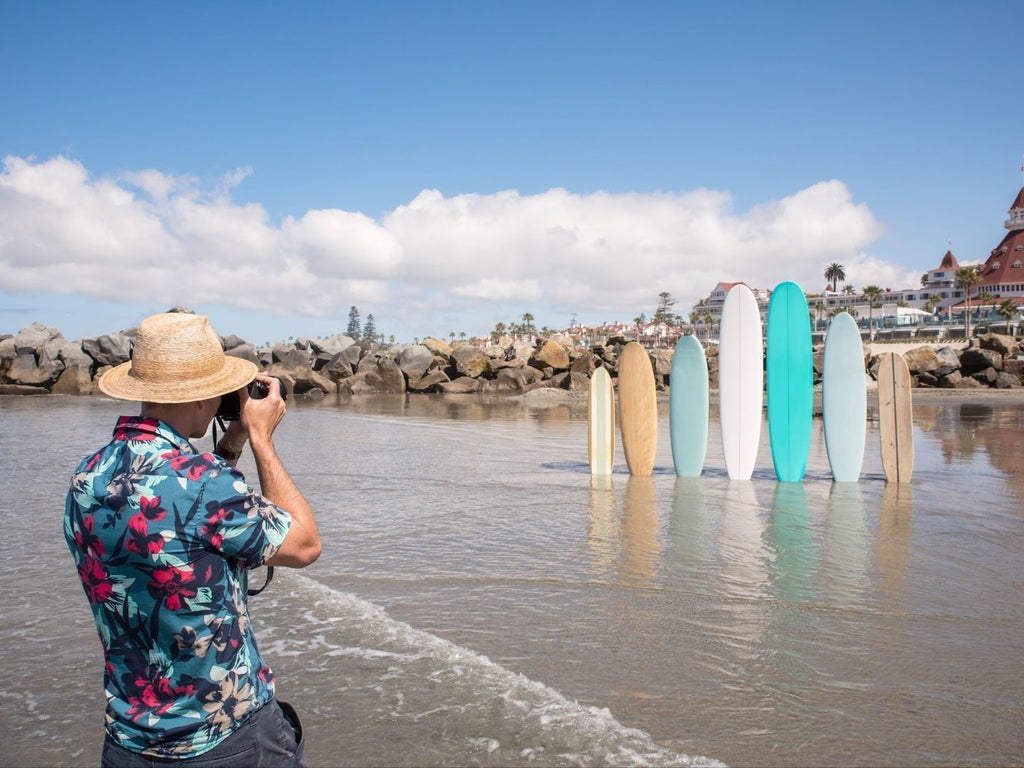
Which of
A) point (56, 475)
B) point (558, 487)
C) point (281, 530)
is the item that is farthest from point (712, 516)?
point (56, 475)

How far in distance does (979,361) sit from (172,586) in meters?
39.0

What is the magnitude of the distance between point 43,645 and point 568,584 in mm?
2856

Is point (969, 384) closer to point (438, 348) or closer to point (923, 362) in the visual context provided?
point (923, 362)

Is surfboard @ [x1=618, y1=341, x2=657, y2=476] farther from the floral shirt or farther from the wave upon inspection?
the floral shirt

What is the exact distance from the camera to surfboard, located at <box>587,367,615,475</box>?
9711 mm

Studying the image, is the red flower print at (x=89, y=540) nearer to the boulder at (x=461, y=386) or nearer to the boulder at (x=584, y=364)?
the boulder at (x=461, y=386)

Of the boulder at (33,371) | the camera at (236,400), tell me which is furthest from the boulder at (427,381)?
the camera at (236,400)

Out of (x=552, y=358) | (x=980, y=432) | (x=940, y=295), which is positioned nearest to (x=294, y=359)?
(x=552, y=358)

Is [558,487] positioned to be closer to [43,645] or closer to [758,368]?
[758,368]

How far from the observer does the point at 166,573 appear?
5.84 ft

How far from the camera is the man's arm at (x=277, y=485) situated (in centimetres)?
192

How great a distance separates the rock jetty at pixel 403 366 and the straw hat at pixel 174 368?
94.5 ft

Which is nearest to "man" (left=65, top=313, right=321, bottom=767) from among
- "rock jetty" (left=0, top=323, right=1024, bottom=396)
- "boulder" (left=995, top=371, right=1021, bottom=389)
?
"rock jetty" (left=0, top=323, right=1024, bottom=396)

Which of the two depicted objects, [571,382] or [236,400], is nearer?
[236,400]
